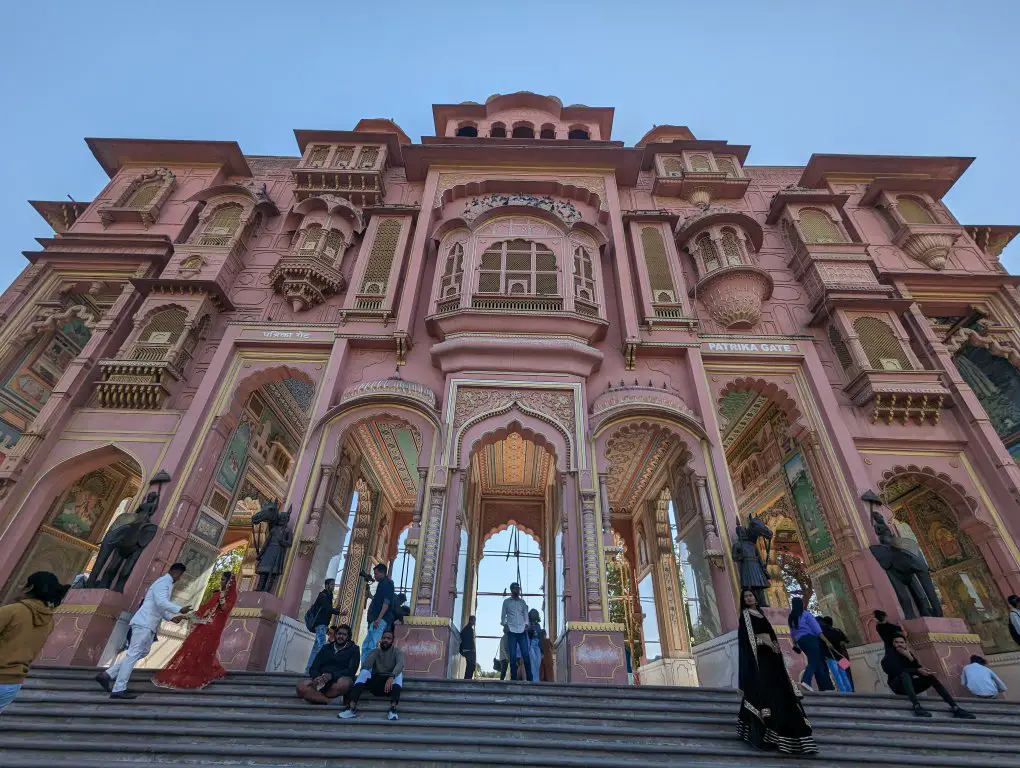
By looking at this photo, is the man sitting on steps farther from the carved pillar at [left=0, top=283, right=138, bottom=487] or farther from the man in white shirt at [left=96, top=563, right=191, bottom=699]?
the carved pillar at [left=0, top=283, right=138, bottom=487]

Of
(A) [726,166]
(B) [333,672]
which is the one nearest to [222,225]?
(B) [333,672]

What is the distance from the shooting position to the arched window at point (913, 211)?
1612cm

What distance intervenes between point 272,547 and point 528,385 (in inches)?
241

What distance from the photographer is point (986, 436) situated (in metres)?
11.0

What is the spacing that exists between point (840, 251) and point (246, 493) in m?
19.6

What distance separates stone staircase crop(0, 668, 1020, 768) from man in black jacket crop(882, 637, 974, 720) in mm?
209

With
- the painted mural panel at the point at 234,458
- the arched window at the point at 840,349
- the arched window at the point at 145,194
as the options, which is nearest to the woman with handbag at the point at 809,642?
the arched window at the point at 840,349

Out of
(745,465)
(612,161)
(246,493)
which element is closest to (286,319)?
(246,493)

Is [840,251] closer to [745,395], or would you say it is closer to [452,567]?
[745,395]

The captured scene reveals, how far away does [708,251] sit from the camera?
14766 millimetres

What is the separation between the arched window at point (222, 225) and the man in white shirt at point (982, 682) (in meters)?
19.4

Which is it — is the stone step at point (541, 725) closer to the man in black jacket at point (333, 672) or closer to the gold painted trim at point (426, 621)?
the man in black jacket at point (333, 672)

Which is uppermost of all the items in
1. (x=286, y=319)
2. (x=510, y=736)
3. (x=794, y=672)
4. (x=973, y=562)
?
(x=286, y=319)

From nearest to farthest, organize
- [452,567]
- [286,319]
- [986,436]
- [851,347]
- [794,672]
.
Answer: [794,672] < [452,567] < [986,436] < [851,347] < [286,319]
